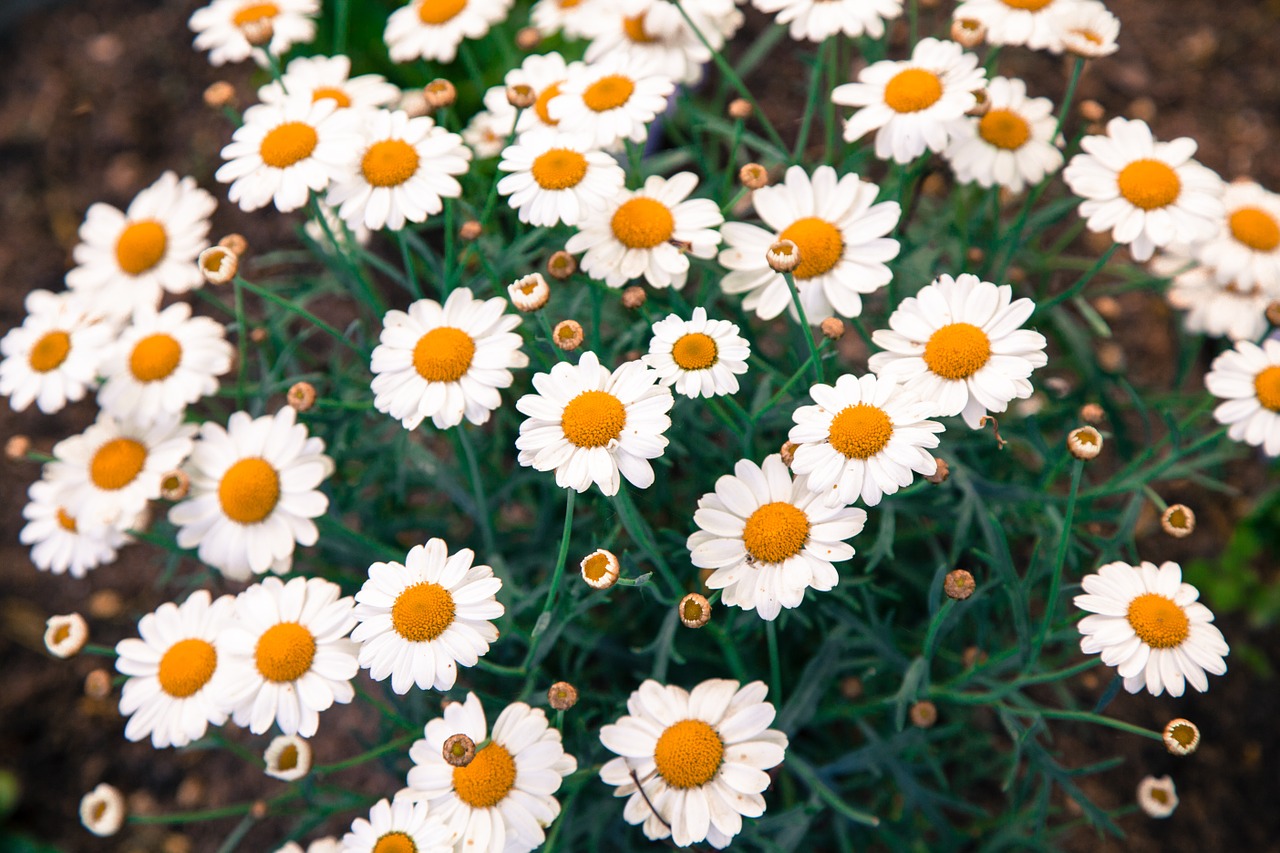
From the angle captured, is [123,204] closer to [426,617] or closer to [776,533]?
[426,617]

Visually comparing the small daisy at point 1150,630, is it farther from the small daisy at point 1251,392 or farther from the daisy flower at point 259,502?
the daisy flower at point 259,502

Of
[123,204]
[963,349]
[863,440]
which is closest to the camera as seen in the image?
[863,440]

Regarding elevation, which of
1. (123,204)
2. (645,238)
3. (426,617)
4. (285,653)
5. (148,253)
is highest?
(645,238)

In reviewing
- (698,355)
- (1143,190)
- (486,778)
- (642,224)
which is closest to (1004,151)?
(1143,190)

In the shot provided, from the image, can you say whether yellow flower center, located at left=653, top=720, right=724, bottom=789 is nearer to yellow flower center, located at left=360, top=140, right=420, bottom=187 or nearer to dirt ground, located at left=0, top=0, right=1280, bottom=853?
yellow flower center, located at left=360, top=140, right=420, bottom=187

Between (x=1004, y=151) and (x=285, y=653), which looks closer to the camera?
(x=285, y=653)

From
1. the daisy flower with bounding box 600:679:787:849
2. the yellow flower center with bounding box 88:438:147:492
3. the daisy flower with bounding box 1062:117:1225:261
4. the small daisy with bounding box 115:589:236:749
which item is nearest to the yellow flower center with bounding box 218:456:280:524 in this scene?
the small daisy with bounding box 115:589:236:749

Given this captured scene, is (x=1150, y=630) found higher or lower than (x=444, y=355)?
lower
